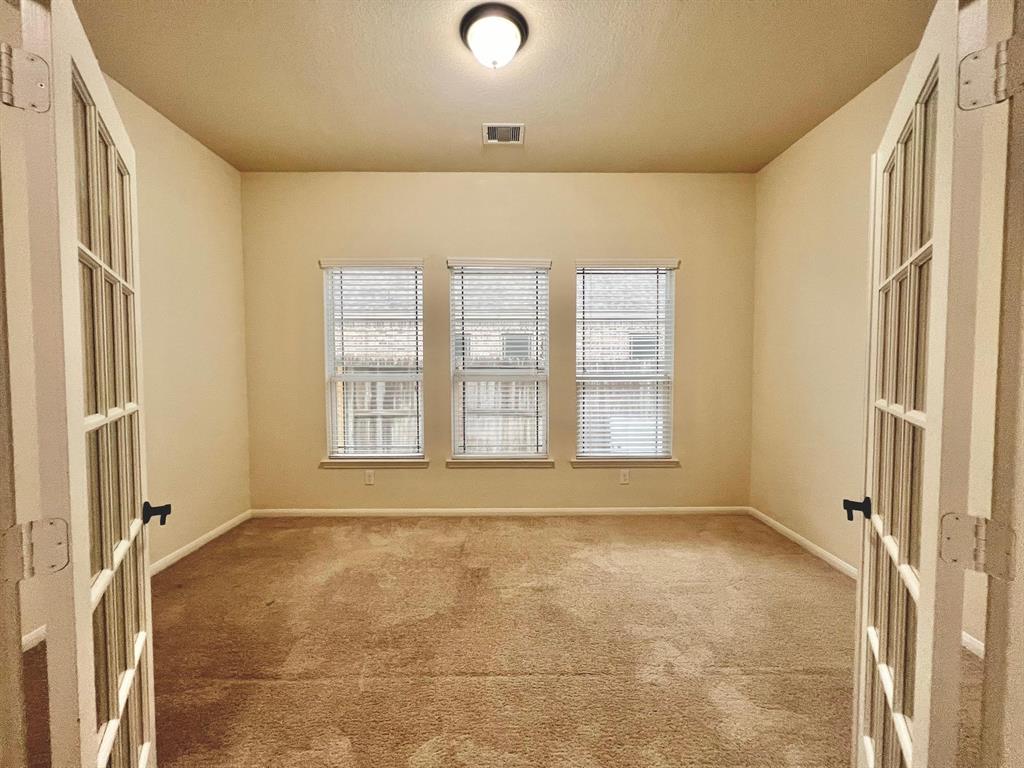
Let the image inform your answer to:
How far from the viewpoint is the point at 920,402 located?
40.0 inches

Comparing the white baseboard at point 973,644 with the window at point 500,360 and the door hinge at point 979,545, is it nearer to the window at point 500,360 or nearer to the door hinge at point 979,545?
the door hinge at point 979,545

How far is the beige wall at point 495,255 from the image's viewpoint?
3.68 m

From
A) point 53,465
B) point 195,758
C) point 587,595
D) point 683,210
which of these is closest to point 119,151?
point 53,465

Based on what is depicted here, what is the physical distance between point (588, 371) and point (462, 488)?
145cm

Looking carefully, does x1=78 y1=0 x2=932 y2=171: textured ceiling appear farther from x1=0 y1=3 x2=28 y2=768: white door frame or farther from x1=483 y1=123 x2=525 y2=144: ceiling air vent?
x1=0 y1=3 x2=28 y2=768: white door frame

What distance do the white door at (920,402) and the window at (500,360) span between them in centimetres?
261

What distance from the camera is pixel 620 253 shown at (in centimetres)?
373

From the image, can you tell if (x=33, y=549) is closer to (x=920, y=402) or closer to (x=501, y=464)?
(x=920, y=402)

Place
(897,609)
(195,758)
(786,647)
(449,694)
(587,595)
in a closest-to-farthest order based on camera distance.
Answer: (897,609)
(195,758)
(449,694)
(786,647)
(587,595)

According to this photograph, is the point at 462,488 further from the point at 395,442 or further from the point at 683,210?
the point at 683,210

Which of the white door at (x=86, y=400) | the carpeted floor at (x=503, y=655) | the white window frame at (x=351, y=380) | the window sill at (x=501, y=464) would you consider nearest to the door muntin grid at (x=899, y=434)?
the carpeted floor at (x=503, y=655)

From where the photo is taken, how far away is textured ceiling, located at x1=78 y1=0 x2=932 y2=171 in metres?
2.01

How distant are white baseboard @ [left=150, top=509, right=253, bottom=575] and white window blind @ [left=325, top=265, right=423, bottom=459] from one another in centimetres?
84

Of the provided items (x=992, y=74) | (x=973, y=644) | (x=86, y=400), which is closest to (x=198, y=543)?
(x=86, y=400)
